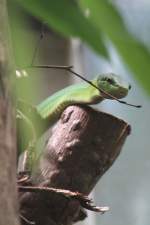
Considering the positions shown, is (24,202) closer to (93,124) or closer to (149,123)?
(93,124)

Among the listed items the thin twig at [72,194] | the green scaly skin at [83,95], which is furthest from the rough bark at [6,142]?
the green scaly skin at [83,95]

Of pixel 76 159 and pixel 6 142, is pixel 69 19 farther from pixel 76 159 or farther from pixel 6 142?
pixel 76 159

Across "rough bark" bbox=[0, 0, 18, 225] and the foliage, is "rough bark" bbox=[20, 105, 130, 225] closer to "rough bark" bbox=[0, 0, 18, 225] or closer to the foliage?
"rough bark" bbox=[0, 0, 18, 225]

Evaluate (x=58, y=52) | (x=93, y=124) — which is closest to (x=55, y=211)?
(x=93, y=124)

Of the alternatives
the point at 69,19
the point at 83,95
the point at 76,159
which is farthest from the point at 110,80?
the point at 69,19

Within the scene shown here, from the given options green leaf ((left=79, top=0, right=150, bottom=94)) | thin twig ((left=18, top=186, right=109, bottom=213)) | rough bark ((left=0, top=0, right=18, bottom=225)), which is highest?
green leaf ((left=79, top=0, right=150, bottom=94))

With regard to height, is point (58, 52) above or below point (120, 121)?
above

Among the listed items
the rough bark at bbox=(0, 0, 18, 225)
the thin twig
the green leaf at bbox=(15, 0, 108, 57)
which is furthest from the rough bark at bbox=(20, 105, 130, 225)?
the green leaf at bbox=(15, 0, 108, 57)
